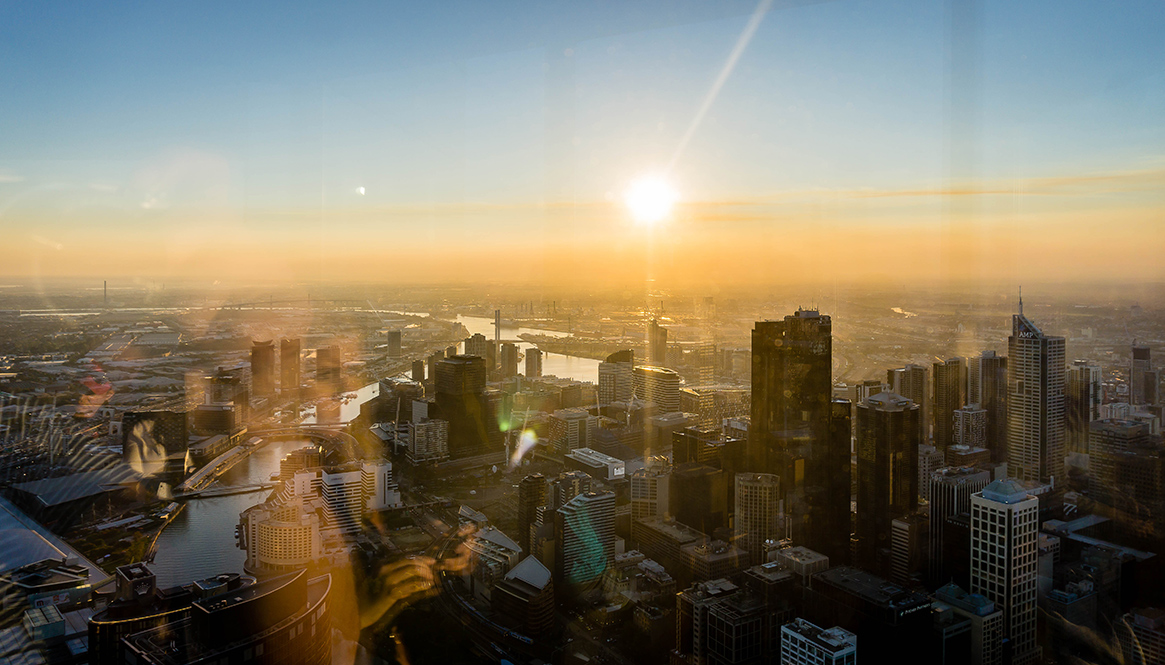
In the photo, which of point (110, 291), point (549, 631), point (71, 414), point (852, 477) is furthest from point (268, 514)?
point (852, 477)

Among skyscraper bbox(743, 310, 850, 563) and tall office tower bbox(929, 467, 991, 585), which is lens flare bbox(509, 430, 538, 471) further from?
tall office tower bbox(929, 467, 991, 585)

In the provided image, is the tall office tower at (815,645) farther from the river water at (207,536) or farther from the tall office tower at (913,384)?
the tall office tower at (913,384)

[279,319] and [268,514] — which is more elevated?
[279,319]

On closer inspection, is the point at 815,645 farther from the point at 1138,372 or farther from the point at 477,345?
the point at 477,345

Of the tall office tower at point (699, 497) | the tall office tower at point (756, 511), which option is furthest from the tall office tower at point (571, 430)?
the tall office tower at point (756, 511)

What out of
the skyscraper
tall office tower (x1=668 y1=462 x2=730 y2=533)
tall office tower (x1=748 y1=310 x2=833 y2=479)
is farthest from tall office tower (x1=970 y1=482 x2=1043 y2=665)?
tall office tower (x1=668 y1=462 x2=730 y2=533)

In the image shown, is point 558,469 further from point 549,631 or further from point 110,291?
point 110,291

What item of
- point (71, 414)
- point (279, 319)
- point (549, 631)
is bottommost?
point (549, 631)
